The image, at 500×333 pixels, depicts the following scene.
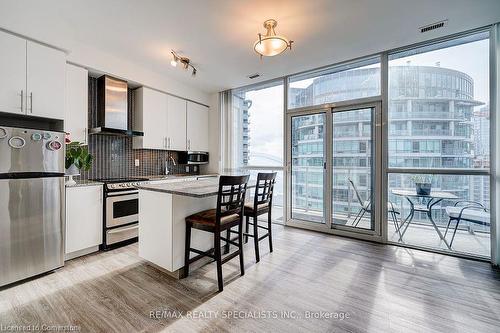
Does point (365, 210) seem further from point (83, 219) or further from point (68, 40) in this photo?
point (68, 40)

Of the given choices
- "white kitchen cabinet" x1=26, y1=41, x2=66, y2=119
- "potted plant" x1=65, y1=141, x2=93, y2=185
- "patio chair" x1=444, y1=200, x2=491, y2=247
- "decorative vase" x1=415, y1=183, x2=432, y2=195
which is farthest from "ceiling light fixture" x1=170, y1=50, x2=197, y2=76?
"patio chair" x1=444, y1=200, x2=491, y2=247

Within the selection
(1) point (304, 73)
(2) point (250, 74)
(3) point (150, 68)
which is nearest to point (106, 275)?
(3) point (150, 68)

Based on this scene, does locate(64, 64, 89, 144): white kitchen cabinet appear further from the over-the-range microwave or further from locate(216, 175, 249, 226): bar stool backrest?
locate(216, 175, 249, 226): bar stool backrest

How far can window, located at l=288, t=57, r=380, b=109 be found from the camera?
11.0ft

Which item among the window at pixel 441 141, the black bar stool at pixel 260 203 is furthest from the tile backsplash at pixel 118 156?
the window at pixel 441 141

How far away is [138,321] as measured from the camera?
5.33ft

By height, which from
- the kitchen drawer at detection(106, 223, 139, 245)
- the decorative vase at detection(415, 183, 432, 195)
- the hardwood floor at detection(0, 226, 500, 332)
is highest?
the decorative vase at detection(415, 183, 432, 195)

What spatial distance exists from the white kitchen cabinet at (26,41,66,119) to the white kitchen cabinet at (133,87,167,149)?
1.30 meters

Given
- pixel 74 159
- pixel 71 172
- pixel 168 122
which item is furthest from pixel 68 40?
pixel 168 122

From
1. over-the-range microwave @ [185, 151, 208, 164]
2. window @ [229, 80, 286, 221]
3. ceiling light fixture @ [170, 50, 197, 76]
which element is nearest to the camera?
ceiling light fixture @ [170, 50, 197, 76]

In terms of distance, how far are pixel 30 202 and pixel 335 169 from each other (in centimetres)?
397

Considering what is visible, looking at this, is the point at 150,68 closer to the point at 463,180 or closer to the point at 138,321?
the point at 138,321

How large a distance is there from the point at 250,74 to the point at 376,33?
6.61ft

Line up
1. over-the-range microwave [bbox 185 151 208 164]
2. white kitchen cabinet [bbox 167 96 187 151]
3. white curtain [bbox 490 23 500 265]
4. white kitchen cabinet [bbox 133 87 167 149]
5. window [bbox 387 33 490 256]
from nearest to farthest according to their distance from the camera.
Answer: white curtain [bbox 490 23 500 265]
window [bbox 387 33 490 256]
white kitchen cabinet [bbox 133 87 167 149]
white kitchen cabinet [bbox 167 96 187 151]
over-the-range microwave [bbox 185 151 208 164]
